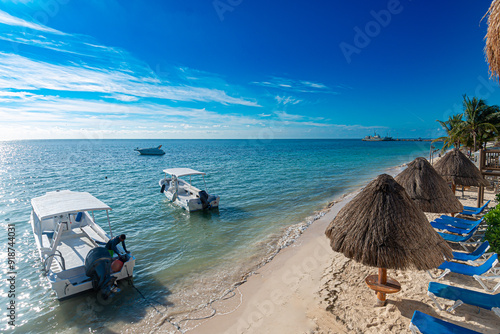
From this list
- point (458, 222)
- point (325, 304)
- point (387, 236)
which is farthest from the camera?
point (458, 222)

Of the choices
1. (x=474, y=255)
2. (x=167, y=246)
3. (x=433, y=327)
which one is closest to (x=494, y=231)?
(x=474, y=255)

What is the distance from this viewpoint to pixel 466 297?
4.71 m

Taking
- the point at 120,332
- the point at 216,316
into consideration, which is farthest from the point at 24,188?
the point at 216,316

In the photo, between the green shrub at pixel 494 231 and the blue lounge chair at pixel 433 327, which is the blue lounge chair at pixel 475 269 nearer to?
the green shrub at pixel 494 231

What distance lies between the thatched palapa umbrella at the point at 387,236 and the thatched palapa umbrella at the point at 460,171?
302 inches

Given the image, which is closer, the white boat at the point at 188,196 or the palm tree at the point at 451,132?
the white boat at the point at 188,196

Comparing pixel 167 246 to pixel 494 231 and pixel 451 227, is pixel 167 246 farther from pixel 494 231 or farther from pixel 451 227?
pixel 494 231

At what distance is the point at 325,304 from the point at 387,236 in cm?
251

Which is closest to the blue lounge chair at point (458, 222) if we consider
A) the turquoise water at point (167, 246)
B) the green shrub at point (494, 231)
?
the green shrub at point (494, 231)

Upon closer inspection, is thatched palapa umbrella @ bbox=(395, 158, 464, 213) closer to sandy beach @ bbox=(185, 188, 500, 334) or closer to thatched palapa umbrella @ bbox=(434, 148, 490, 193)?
sandy beach @ bbox=(185, 188, 500, 334)

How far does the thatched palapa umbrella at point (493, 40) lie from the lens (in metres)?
5.88

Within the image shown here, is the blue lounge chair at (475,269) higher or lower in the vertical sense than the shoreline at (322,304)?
higher

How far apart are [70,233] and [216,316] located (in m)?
7.69

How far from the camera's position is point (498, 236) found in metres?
6.45
